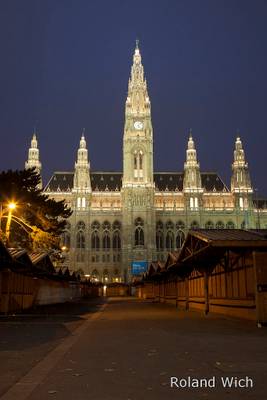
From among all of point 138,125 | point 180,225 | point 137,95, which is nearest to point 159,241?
point 180,225

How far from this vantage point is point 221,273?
23.3 meters

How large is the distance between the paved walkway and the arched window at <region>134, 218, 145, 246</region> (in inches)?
3994

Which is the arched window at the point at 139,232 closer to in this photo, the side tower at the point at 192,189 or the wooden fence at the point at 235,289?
the side tower at the point at 192,189

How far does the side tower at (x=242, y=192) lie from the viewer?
390 ft

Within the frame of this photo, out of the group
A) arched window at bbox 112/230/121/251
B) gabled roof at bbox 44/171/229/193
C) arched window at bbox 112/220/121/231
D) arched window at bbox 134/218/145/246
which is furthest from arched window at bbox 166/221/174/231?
arched window at bbox 112/230/121/251

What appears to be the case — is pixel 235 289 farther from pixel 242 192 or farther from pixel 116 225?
pixel 242 192

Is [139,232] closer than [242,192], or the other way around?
[139,232]

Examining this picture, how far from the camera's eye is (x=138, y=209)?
376 ft

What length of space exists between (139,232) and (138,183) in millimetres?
12481

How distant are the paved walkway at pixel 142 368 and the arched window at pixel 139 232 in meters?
101

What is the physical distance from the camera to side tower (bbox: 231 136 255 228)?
119 m

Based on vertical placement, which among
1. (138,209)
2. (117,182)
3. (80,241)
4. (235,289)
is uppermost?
(117,182)

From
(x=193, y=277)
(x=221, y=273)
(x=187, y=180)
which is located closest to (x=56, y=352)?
(x=221, y=273)

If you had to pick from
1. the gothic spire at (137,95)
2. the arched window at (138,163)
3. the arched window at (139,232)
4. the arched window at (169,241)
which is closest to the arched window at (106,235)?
the arched window at (139,232)
